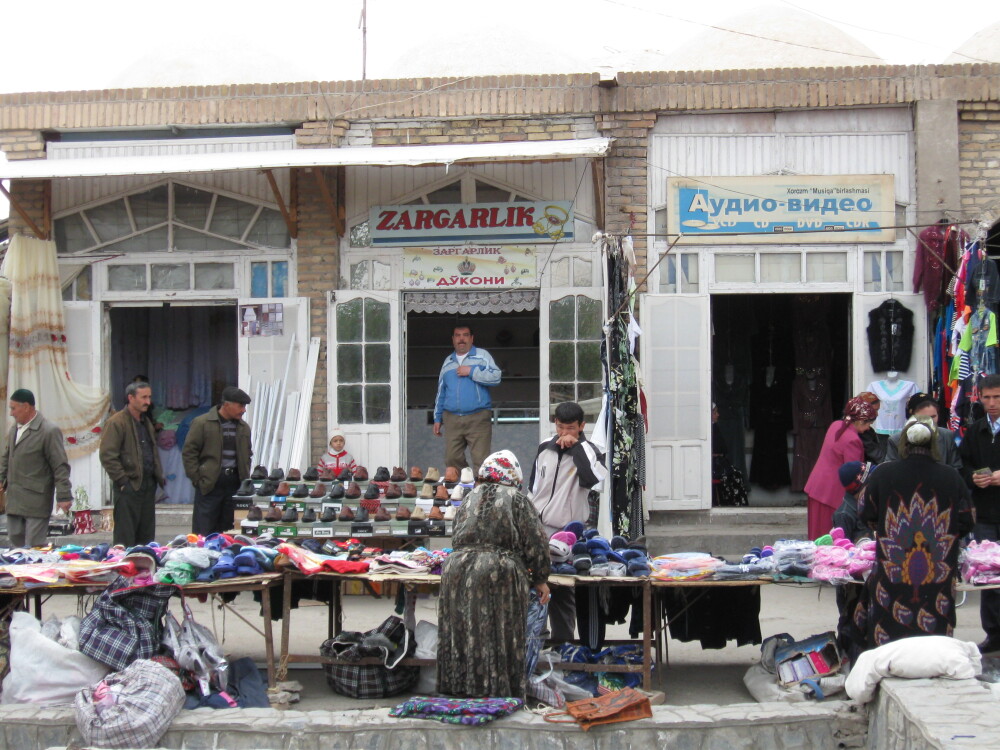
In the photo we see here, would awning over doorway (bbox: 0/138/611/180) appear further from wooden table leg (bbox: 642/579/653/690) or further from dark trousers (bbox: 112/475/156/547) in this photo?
wooden table leg (bbox: 642/579/653/690)

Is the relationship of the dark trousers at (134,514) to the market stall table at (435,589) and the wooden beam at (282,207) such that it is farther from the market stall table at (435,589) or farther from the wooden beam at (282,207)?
the wooden beam at (282,207)

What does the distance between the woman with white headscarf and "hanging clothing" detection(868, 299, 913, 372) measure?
512 cm

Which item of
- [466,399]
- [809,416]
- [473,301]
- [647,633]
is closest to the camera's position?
[647,633]

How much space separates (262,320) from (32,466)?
316 cm

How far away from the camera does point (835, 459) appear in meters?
8.96

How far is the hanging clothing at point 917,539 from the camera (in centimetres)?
612

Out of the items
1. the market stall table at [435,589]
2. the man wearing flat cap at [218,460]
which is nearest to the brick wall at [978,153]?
the market stall table at [435,589]

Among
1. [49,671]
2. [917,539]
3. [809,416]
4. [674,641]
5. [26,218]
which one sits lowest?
[674,641]

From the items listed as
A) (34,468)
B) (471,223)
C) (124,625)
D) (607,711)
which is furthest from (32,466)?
(607,711)

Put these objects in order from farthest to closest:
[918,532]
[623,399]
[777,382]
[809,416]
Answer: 1. [777,382]
2. [809,416]
3. [623,399]
4. [918,532]

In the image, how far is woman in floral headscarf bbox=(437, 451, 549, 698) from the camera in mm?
5883

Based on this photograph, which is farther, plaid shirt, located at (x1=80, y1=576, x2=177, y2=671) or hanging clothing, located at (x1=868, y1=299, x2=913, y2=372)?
hanging clothing, located at (x1=868, y1=299, x2=913, y2=372)

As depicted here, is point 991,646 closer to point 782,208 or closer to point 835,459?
point 835,459

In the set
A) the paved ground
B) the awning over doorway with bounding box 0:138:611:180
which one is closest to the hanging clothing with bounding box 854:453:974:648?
the paved ground
